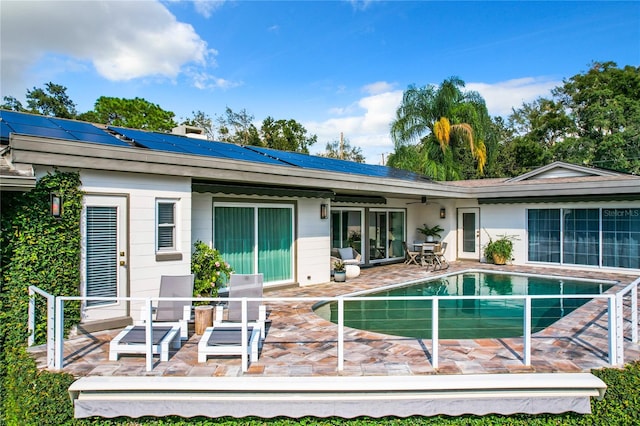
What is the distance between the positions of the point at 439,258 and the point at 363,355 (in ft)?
39.0

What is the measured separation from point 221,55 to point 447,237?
17.5 meters

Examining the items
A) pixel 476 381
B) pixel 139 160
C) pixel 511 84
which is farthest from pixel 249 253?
pixel 511 84

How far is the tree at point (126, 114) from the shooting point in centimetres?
3444

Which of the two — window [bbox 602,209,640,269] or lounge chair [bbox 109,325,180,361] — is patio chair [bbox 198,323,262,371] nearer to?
lounge chair [bbox 109,325,180,361]

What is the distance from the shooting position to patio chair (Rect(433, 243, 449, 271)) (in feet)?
52.8

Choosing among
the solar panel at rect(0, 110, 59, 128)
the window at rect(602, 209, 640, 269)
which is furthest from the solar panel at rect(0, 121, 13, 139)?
the window at rect(602, 209, 640, 269)

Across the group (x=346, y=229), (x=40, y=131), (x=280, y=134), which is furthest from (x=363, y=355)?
(x=280, y=134)

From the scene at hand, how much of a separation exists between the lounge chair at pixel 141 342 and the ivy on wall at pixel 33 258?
50.1 inches

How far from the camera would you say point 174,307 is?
23.1ft

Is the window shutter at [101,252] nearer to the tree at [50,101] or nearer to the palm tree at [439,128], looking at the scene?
the palm tree at [439,128]

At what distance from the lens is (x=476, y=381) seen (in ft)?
16.4

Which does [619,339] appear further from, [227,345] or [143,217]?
[143,217]

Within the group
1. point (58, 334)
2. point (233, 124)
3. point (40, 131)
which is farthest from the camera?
point (233, 124)

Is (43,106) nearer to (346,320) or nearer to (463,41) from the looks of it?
(463,41)
